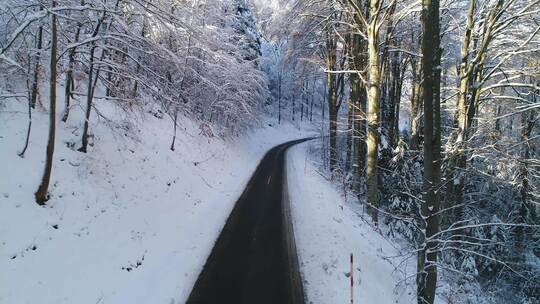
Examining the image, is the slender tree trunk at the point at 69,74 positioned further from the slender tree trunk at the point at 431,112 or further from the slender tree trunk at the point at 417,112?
the slender tree trunk at the point at 417,112

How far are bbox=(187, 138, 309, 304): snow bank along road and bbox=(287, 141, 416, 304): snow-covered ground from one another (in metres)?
0.40

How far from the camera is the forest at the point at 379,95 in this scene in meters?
8.88

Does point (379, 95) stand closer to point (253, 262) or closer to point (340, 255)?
point (340, 255)

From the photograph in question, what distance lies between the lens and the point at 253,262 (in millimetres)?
9930

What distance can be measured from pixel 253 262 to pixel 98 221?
4.33 m

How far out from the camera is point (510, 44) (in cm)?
1341

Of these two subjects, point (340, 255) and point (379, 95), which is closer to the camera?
point (340, 255)

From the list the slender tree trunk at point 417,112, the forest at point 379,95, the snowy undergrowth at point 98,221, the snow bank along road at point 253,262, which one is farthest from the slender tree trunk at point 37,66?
the slender tree trunk at point 417,112

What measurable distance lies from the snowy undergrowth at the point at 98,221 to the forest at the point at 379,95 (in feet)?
0.81

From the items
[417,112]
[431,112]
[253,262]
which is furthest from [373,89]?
[417,112]

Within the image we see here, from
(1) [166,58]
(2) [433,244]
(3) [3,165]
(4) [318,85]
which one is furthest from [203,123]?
(4) [318,85]

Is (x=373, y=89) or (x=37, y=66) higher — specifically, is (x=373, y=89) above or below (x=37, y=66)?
below

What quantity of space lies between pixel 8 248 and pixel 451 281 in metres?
12.6

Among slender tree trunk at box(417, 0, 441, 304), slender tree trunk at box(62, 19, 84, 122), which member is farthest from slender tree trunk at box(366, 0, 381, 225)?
slender tree trunk at box(62, 19, 84, 122)
